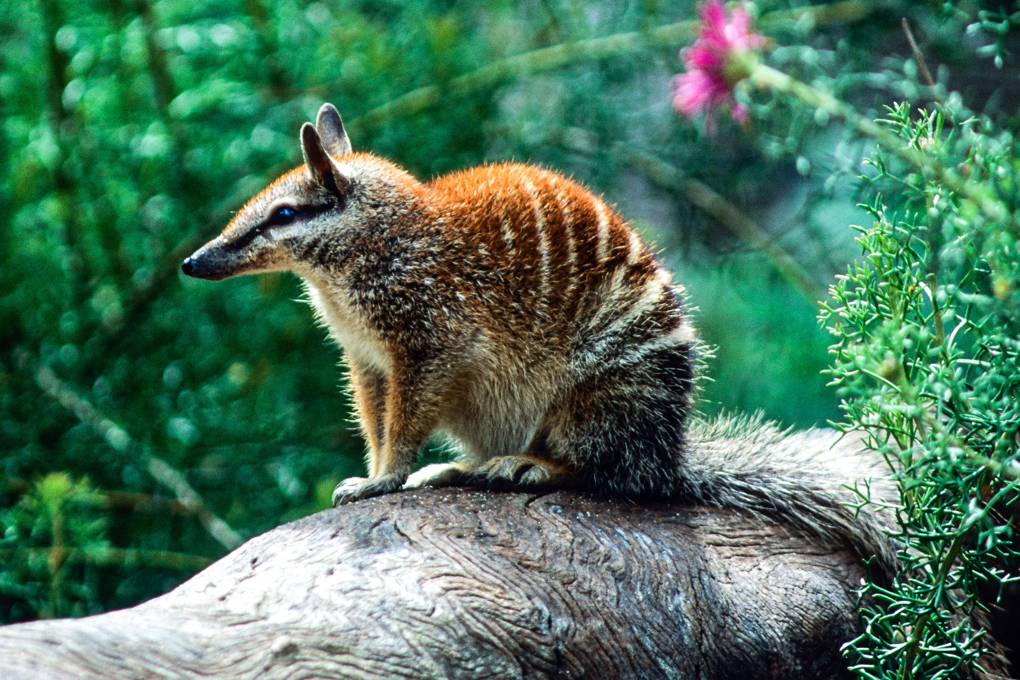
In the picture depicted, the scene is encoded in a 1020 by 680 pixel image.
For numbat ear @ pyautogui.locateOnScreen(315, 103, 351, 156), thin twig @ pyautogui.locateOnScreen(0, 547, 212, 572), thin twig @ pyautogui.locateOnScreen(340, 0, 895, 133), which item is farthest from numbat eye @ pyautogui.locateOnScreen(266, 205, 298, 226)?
thin twig @ pyautogui.locateOnScreen(340, 0, 895, 133)

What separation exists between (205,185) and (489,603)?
246 cm

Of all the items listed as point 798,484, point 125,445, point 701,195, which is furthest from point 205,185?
point 798,484

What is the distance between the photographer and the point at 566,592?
204 cm

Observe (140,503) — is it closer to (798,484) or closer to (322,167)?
(322,167)

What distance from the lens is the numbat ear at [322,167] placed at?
244 cm

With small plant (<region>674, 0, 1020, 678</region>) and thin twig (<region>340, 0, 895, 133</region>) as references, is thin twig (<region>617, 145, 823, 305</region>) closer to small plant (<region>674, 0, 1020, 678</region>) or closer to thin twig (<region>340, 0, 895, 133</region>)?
thin twig (<region>340, 0, 895, 133</region>)

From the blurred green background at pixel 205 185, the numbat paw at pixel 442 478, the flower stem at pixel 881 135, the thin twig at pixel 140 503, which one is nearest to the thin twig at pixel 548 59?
the blurred green background at pixel 205 185

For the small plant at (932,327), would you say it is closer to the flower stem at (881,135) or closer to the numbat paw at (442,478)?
the flower stem at (881,135)

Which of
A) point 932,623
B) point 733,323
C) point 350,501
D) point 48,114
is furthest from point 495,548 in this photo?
point 733,323

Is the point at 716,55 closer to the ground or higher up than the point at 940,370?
higher up

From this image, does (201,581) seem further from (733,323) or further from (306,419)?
(733,323)

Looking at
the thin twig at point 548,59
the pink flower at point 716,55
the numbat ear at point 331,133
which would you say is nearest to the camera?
the pink flower at point 716,55

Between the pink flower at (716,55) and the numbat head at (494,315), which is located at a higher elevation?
the pink flower at (716,55)

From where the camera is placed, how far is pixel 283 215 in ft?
8.24
